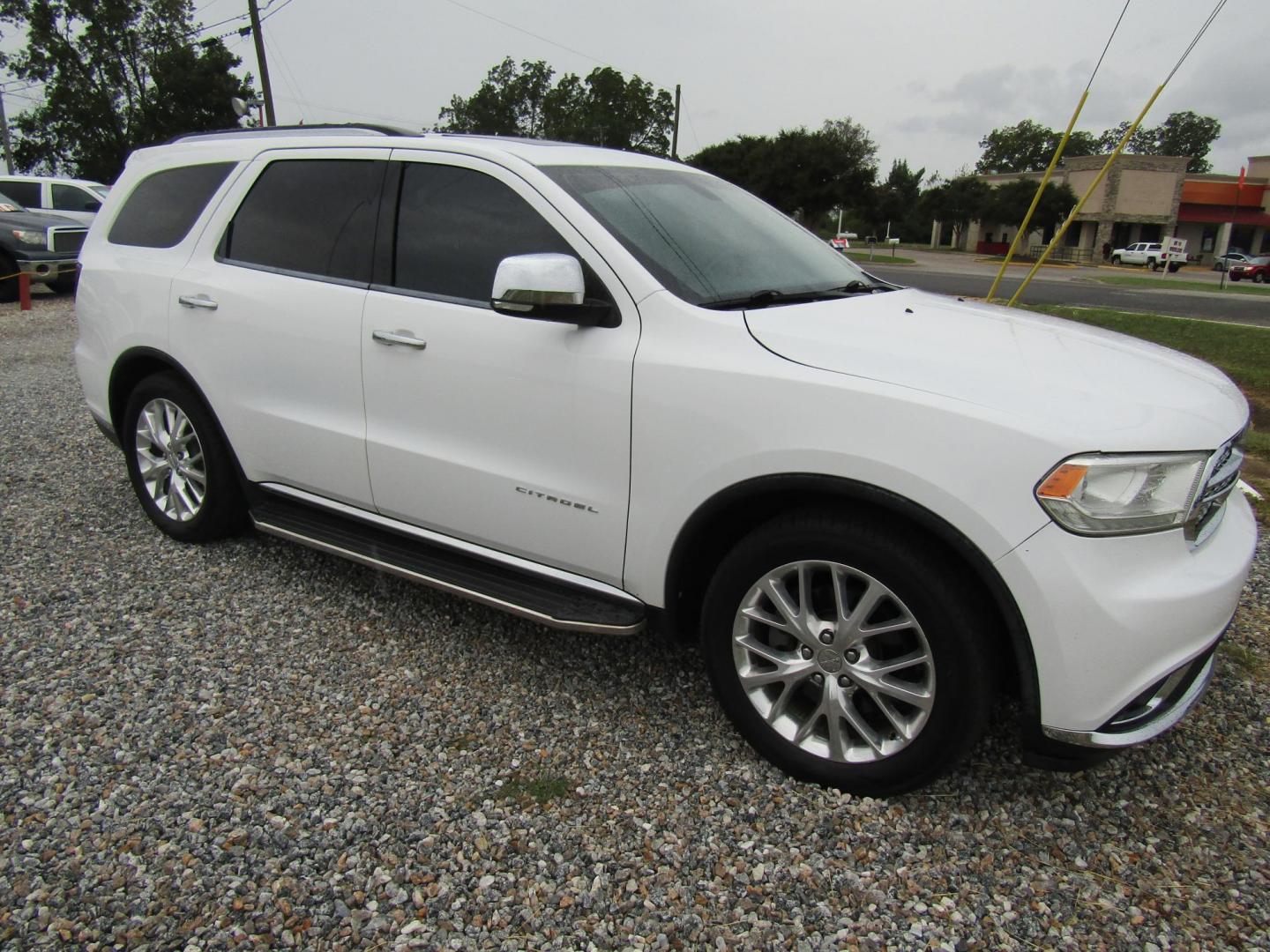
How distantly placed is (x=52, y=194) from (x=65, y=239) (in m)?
2.76

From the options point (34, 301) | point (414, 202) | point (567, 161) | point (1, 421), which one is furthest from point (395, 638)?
point (34, 301)

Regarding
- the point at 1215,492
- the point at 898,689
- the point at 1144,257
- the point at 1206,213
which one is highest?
the point at 1206,213

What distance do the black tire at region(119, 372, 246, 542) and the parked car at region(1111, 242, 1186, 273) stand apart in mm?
50973

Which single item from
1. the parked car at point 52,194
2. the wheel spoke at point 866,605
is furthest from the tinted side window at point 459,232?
the parked car at point 52,194

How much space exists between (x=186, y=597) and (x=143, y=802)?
1.41 meters

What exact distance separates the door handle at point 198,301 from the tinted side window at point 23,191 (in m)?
15.4

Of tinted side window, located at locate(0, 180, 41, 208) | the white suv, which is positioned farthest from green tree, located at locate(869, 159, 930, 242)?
the white suv

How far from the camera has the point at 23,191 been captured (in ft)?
52.2

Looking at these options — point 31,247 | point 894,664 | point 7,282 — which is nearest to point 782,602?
point 894,664

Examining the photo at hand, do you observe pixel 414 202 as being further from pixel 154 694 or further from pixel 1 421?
pixel 1 421

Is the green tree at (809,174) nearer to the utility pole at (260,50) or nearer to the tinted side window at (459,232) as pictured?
the utility pole at (260,50)

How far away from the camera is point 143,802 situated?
2.48m

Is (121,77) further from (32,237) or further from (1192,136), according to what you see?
(1192,136)

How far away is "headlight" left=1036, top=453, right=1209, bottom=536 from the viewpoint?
2.04 metres
